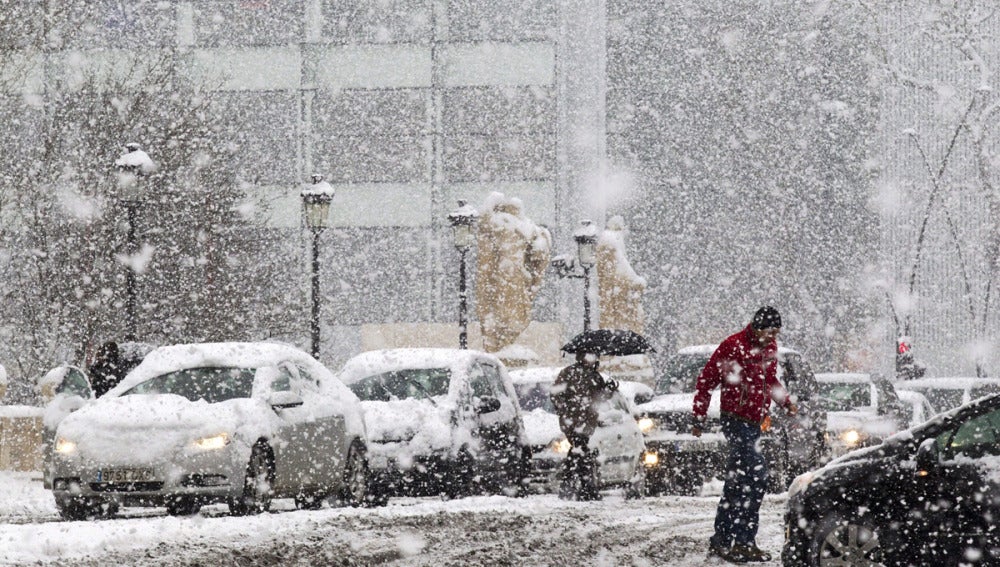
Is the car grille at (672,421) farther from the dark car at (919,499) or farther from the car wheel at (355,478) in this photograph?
the dark car at (919,499)

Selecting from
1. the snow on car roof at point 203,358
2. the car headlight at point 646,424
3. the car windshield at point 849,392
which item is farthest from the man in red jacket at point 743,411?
the car windshield at point 849,392

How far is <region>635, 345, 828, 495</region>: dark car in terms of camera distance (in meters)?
19.0

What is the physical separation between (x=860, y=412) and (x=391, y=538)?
35.6 ft

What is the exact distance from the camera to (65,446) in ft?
45.8

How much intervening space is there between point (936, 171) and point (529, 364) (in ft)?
93.6

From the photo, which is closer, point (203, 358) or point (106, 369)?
point (203, 358)

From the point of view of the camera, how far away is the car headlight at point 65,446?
547 inches

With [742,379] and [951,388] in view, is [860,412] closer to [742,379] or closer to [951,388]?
[951,388]

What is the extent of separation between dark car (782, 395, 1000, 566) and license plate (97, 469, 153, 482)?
240 inches

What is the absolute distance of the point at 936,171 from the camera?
5972 centimetres

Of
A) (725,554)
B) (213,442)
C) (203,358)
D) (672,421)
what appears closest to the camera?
(725,554)

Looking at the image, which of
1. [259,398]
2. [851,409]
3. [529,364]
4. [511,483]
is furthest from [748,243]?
[259,398]

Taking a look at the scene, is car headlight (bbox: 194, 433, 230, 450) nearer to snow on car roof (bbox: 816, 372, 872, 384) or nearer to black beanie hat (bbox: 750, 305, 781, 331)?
black beanie hat (bbox: 750, 305, 781, 331)

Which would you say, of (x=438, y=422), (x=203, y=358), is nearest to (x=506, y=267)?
(x=438, y=422)
